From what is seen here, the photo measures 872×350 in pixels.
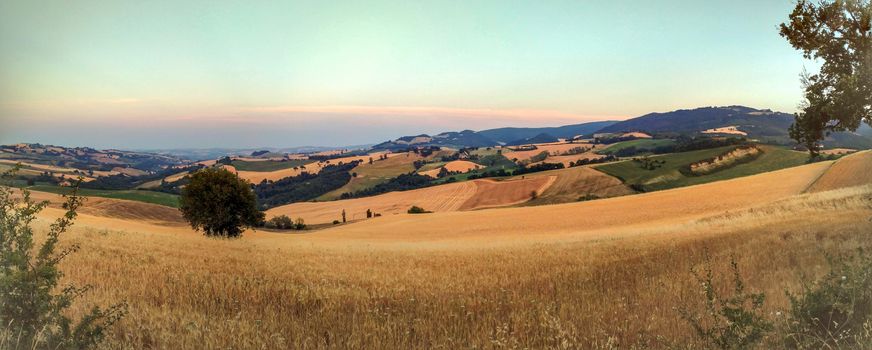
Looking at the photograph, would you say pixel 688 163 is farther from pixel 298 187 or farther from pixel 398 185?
pixel 298 187

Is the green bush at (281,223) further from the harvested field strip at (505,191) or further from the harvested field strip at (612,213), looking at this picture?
the harvested field strip at (505,191)

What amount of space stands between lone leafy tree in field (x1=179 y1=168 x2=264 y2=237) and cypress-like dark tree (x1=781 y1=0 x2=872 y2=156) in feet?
154

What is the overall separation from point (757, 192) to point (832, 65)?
4304 centimetres

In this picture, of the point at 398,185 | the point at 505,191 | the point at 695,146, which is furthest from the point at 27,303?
the point at 695,146

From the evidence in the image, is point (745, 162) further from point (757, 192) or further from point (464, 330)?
point (464, 330)

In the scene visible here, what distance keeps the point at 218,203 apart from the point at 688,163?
411 ft

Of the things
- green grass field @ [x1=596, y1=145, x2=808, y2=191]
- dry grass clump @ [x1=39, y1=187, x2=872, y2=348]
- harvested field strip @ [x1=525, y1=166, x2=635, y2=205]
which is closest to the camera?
dry grass clump @ [x1=39, y1=187, x2=872, y2=348]

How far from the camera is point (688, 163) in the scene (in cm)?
12081

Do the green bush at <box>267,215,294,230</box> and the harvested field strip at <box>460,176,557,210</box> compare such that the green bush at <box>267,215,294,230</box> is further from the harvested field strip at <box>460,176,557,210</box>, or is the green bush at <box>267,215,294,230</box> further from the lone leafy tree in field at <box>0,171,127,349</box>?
the lone leafy tree in field at <box>0,171,127,349</box>

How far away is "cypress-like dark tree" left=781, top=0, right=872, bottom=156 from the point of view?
47.3 feet

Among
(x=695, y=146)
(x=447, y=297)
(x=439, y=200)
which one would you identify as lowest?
(x=439, y=200)

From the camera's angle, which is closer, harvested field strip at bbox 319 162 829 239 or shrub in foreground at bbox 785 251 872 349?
shrub in foreground at bbox 785 251 872 349

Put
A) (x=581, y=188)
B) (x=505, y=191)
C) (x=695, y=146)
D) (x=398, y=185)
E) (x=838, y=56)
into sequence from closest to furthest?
(x=838, y=56) < (x=581, y=188) < (x=505, y=191) < (x=695, y=146) < (x=398, y=185)

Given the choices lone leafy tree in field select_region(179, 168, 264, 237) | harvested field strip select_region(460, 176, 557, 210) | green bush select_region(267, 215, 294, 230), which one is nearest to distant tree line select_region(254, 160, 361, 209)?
green bush select_region(267, 215, 294, 230)
